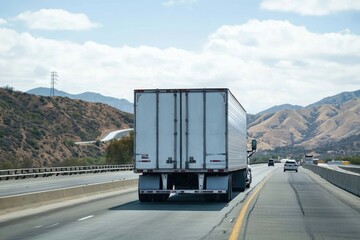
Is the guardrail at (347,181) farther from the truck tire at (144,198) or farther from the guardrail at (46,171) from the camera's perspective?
the guardrail at (46,171)

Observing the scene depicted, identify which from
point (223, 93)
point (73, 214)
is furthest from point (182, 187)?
point (73, 214)

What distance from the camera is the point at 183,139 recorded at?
78.9ft

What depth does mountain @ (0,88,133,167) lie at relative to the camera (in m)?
101

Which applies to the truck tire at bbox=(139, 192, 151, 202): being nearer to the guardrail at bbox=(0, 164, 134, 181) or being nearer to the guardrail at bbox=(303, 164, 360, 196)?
the guardrail at bbox=(303, 164, 360, 196)

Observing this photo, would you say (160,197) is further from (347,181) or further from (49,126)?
(49,126)

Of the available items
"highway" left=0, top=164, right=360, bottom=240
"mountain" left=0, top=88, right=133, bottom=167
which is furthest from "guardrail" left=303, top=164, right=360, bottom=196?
"mountain" left=0, top=88, right=133, bottom=167

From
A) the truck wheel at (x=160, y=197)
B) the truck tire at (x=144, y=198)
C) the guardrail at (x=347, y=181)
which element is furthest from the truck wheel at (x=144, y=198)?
the guardrail at (x=347, y=181)

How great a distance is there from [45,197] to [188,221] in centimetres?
752

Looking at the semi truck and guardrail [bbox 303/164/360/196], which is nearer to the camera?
the semi truck

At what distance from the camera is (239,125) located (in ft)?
100

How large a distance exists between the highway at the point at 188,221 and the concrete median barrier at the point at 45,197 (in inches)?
32.4

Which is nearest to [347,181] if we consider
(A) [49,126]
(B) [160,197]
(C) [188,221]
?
(B) [160,197]

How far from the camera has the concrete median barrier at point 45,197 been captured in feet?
67.0

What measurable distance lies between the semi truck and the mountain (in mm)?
61310
